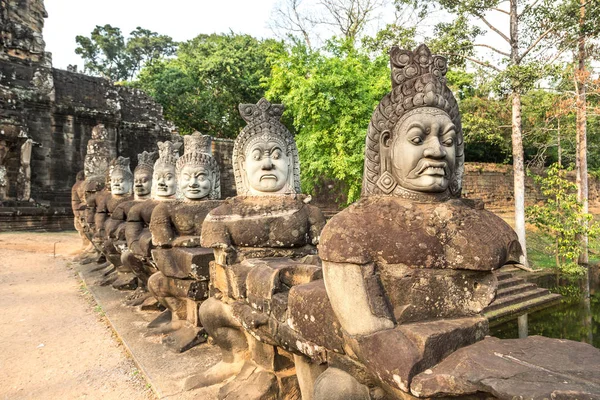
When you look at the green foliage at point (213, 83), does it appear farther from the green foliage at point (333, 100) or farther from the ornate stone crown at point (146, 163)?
the ornate stone crown at point (146, 163)

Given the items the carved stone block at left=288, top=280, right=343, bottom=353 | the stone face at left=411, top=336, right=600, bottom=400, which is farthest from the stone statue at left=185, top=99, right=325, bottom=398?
the stone face at left=411, top=336, right=600, bottom=400

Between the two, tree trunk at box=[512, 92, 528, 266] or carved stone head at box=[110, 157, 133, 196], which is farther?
tree trunk at box=[512, 92, 528, 266]

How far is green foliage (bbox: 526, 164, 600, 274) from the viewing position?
1090 centimetres

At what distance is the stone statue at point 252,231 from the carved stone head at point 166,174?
1952 millimetres

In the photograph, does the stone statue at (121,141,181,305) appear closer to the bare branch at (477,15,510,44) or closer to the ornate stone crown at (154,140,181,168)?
the ornate stone crown at (154,140,181,168)

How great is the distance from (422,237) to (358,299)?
0.40m

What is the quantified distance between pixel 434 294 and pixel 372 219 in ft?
1.43

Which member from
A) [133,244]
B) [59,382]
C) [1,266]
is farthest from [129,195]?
[59,382]

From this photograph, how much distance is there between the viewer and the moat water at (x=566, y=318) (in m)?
7.14

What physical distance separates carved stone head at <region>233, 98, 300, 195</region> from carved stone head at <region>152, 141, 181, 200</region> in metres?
1.95

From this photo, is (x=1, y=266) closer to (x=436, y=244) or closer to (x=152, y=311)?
(x=152, y=311)

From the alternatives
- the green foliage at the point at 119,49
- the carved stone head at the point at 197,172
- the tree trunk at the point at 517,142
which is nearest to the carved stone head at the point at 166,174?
the carved stone head at the point at 197,172

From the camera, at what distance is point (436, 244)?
1861 millimetres

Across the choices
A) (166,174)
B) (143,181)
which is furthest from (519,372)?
(143,181)
